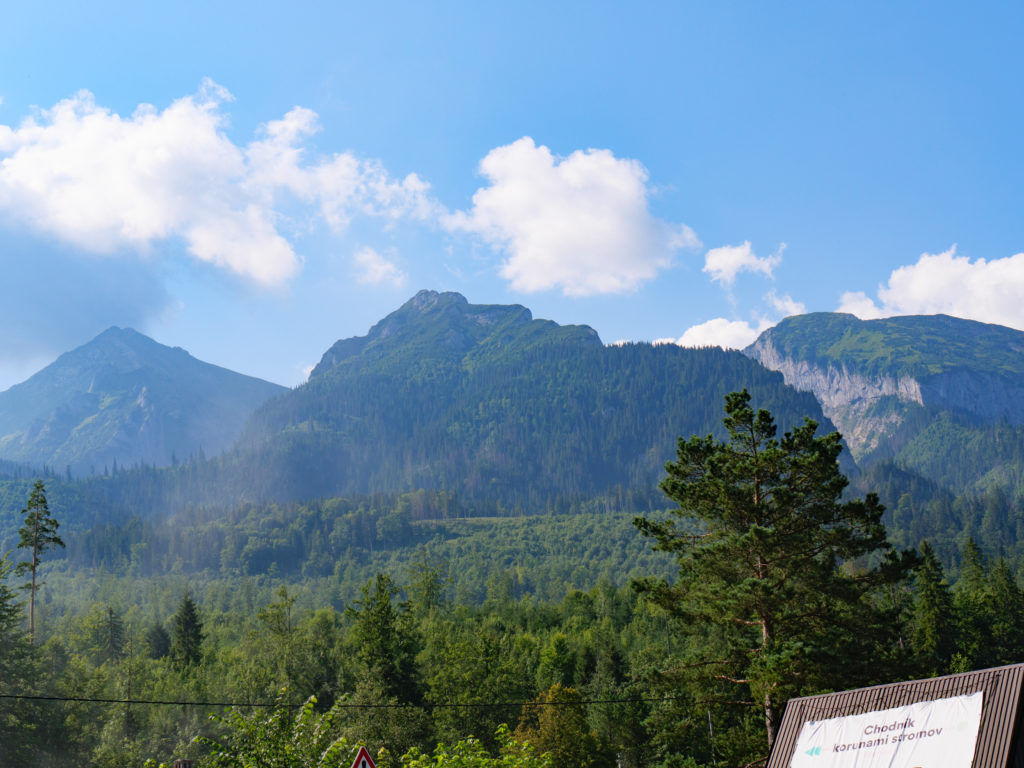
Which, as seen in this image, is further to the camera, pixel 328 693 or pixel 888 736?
pixel 328 693

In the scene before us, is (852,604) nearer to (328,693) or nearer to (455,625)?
(328,693)

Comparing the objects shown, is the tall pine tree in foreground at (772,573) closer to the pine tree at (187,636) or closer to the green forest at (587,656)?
the green forest at (587,656)

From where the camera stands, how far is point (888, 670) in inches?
1212

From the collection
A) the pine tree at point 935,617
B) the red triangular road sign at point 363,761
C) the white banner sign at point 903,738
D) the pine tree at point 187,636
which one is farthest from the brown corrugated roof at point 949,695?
the pine tree at point 187,636

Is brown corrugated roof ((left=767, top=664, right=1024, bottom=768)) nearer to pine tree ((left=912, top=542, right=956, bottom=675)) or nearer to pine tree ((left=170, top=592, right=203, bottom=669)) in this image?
pine tree ((left=912, top=542, right=956, bottom=675))

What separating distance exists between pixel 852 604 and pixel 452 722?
3940 cm

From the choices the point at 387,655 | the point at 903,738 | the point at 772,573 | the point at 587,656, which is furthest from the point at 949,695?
the point at 587,656

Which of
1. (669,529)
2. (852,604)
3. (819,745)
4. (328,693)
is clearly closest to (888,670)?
(852,604)

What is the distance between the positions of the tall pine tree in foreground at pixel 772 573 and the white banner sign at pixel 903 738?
9.91 metres

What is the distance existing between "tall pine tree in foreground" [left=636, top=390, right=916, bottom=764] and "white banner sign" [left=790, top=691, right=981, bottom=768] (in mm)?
9906

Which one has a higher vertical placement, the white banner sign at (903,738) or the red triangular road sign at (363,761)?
the red triangular road sign at (363,761)

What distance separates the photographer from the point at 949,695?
17.7 m

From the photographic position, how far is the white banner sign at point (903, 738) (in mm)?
16875

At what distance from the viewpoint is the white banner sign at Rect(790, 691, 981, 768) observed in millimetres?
16875
